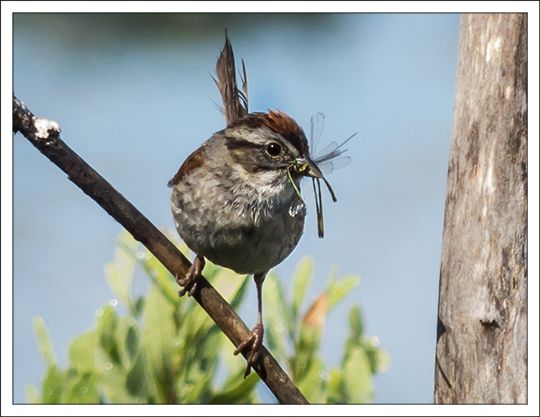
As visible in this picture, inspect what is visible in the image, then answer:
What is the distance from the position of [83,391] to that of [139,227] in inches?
23.9

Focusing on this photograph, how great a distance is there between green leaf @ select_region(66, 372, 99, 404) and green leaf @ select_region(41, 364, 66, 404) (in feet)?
0.17

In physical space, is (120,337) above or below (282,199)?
below

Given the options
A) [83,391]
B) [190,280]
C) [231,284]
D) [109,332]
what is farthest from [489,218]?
[83,391]

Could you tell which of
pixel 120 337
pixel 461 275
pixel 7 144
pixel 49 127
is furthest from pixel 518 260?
pixel 7 144

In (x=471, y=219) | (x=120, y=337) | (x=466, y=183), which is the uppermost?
(x=466, y=183)

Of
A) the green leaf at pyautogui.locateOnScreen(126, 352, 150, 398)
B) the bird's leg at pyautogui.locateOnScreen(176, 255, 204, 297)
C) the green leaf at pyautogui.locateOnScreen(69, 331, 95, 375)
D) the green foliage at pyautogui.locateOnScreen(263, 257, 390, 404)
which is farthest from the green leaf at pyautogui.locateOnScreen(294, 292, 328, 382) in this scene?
the green leaf at pyautogui.locateOnScreen(69, 331, 95, 375)

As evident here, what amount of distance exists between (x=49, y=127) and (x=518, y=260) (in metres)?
1.64

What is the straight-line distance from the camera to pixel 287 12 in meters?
2.39

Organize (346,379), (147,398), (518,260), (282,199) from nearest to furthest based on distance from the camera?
(147,398) → (346,379) → (518,260) → (282,199)

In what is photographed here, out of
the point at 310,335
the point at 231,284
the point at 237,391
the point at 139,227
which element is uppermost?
the point at 139,227

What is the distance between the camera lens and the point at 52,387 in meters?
1.67

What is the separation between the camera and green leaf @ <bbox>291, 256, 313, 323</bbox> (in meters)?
2.02

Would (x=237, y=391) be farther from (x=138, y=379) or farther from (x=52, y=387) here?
(x=52, y=387)

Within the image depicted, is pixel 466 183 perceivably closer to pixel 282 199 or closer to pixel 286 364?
pixel 282 199
